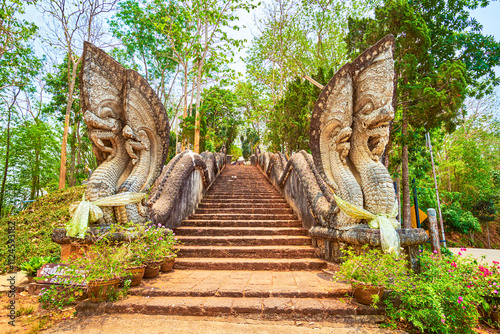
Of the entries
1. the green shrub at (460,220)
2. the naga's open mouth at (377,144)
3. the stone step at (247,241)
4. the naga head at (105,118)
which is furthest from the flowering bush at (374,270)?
the green shrub at (460,220)

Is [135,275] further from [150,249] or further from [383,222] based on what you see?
[383,222]

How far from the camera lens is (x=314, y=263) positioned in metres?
3.50

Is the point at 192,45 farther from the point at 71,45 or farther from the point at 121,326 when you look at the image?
the point at 121,326

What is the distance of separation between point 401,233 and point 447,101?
4228mm

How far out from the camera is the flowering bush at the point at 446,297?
2037 mm

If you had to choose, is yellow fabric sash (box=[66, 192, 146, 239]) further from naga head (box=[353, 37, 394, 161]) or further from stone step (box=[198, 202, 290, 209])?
naga head (box=[353, 37, 394, 161])

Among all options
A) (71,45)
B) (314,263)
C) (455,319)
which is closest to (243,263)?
(314,263)

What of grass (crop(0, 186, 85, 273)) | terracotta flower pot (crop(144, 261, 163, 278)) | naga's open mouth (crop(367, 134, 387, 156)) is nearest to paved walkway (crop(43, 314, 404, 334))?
terracotta flower pot (crop(144, 261, 163, 278))

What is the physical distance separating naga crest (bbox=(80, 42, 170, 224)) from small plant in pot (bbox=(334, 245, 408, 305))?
280 centimetres

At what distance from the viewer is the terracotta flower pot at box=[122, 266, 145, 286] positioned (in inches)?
108

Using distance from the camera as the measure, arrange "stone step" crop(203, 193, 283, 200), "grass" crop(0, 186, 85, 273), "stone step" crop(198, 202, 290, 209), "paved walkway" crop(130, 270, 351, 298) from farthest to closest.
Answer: "stone step" crop(203, 193, 283, 200), "stone step" crop(198, 202, 290, 209), "grass" crop(0, 186, 85, 273), "paved walkway" crop(130, 270, 351, 298)

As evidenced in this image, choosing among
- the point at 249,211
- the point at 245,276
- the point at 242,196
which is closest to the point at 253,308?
the point at 245,276

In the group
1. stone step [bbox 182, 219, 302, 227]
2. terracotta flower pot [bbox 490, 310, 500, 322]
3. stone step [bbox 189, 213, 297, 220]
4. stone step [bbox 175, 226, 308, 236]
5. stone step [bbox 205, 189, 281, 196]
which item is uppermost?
stone step [bbox 205, 189, 281, 196]

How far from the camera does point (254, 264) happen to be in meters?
3.52
